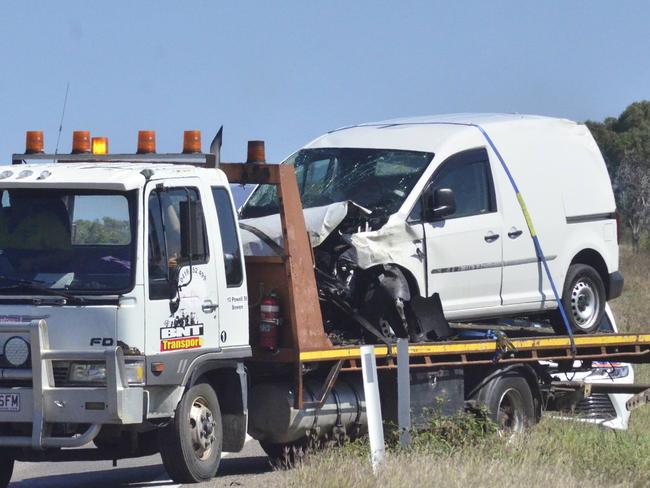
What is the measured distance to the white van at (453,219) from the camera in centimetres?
1168

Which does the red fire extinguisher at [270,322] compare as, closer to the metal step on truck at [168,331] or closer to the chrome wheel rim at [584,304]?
the metal step on truck at [168,331]

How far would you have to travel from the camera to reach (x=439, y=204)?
12.1 meters

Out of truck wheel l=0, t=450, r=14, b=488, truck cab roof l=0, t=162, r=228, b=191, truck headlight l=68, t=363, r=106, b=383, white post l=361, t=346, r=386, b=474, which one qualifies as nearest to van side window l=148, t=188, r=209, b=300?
truck cab roof l=0, t=162, r=228, b=191

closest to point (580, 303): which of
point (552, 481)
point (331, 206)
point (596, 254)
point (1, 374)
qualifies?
point (596, 254)

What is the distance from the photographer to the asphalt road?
10773mm

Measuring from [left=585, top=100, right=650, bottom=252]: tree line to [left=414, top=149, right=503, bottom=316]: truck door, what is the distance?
32592 mm

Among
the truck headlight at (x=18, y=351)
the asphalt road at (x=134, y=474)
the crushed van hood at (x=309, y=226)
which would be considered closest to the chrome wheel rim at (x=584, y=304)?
the crushed van hood at (x=309, y=226)

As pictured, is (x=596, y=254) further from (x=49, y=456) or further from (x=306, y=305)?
(x=49, y=456)

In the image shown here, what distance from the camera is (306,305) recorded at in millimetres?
10938

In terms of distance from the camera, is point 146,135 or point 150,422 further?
point 146,135

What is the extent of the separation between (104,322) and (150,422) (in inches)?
35.8

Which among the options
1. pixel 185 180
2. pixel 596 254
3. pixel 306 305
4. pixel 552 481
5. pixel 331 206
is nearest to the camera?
pixel 552 481

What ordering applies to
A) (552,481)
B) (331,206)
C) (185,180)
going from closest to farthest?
(552,481) < (185,180) < (331,206)

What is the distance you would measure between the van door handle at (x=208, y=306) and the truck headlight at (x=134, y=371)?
0.89m
